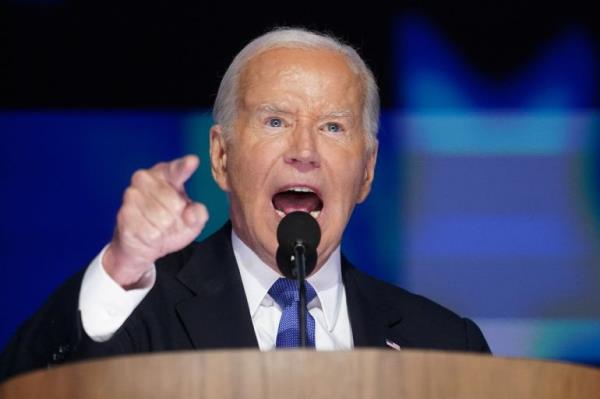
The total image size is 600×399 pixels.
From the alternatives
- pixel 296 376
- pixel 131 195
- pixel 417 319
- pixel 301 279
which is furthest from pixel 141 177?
pixel 417 319

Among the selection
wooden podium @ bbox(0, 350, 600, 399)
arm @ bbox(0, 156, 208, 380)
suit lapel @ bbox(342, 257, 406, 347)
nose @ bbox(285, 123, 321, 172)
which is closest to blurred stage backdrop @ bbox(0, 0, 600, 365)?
suit lapel @ bbox(342, 257, 406, 347)

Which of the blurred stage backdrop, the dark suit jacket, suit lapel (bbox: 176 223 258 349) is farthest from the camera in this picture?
the blurred stage backdrop

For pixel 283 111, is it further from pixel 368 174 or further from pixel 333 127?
pixel 368 174

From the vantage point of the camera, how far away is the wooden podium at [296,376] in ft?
4.76

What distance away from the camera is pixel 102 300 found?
2.05 metres

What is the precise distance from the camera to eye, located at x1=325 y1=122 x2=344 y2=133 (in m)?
2.76

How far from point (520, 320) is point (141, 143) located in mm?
1030

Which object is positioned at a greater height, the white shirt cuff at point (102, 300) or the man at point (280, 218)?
the man at point (280, 218)

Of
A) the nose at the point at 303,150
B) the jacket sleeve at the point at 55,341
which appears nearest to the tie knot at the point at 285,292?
the nose at the point at 303,150

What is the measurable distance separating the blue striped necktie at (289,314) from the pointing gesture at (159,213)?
2.16 feet

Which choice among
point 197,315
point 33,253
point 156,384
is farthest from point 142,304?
point 156,384

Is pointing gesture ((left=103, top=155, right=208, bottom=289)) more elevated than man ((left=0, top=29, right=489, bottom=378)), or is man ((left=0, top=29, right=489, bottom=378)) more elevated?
man ((left=0, top=29, right=489, bottom=378))

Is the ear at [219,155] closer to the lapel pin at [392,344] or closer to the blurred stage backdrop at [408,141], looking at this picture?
the blurred stage backdrop at [408,141]

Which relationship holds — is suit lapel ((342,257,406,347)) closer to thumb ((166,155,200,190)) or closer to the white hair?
the white hair
